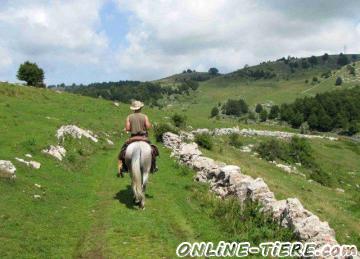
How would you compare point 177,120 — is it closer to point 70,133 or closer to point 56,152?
point 70,133

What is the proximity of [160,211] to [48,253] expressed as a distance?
6.41 m

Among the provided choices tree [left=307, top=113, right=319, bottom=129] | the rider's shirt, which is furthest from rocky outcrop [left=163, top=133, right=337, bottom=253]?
tree [left=307, top=113, right=319, bottom=129]

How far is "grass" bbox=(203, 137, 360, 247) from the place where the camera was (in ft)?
84.1

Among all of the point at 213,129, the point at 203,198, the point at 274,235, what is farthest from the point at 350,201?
the point at 213,129

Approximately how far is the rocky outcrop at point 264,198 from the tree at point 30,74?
207ft

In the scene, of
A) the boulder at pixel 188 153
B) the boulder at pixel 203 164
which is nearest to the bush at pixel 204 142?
the boulder at pixel 188 153

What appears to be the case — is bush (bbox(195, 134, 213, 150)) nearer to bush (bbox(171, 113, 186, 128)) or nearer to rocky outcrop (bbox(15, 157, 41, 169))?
rocky outcrop (bbox(15, 157, 41, 169))

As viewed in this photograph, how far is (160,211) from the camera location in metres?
20.2

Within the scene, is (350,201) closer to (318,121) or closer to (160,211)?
(160,211)

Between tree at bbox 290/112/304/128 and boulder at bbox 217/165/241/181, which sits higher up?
boulder at bbox 217/165/241/181

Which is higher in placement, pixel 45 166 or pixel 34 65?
pixel 34 65

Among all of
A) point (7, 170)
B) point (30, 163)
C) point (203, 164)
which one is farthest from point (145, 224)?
point (203, 164)

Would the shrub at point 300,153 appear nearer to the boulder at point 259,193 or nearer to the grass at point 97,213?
the grass at point 97,213

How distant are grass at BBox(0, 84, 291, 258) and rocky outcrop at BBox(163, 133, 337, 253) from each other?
0.62 meters
